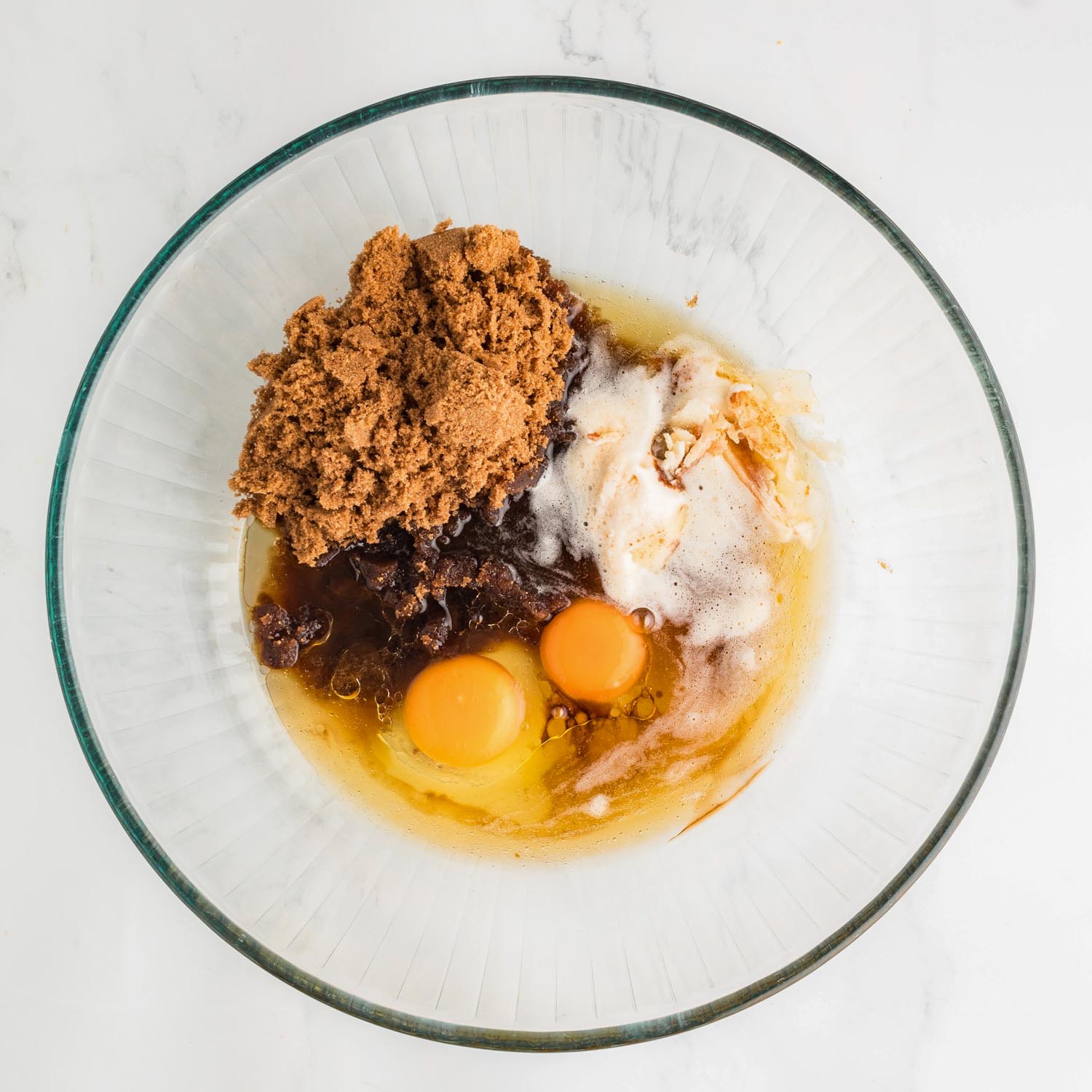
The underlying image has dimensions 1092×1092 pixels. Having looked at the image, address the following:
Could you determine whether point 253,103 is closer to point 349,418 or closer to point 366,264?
point 366,264

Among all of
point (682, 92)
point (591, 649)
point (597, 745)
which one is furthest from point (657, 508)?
point (682, 92)

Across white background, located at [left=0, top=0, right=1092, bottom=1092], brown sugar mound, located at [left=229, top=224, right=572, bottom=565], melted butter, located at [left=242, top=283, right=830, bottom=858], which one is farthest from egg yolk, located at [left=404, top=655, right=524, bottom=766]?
white background, located at [left=0, top=0, right=1092, bottom=1092]

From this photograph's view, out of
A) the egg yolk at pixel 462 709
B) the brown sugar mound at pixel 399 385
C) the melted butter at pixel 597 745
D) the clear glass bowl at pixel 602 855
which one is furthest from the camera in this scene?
the melted butter at pixel 597 745

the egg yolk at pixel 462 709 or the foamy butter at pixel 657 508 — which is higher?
the foamy butter at pixel 657 508

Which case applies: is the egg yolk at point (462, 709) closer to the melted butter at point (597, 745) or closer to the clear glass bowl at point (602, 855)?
the melted butter at point (597, 745)

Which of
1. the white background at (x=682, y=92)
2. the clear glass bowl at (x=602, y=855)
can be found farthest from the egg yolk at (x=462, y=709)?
the white background at (x=682, y=92)

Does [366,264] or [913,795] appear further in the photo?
[913,795]

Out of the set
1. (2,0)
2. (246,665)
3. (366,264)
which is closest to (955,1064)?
(246,665)

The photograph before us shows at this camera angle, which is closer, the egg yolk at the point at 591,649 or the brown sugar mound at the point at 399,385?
the brown sugar mound at the point at 399,385
